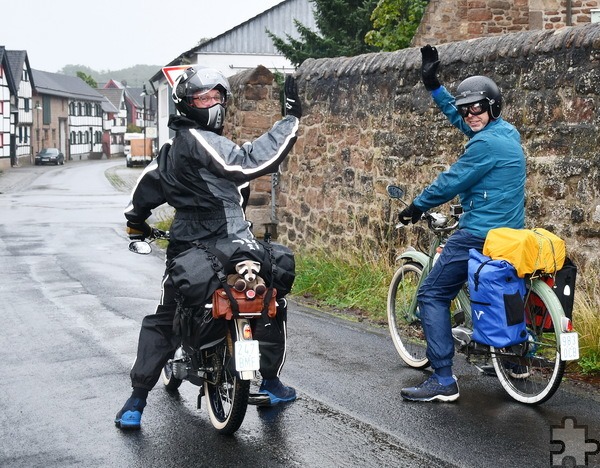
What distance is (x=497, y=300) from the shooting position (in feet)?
18.7

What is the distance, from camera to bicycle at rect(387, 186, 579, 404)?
5.63 m

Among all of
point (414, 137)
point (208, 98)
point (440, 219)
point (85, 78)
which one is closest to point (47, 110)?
point (85, 78)

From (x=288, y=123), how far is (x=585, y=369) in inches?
116

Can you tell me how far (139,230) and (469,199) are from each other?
2094 mm

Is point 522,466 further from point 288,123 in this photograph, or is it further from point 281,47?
point 281,47

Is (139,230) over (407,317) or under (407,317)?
over

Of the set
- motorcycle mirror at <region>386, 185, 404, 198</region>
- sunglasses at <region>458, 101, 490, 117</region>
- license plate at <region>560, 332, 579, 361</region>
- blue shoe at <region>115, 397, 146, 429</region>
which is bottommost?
blue shoe at <region>115, 397, 146, 429</region>

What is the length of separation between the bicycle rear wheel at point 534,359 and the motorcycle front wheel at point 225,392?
1.75 m

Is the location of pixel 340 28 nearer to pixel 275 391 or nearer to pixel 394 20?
pixel 394 20

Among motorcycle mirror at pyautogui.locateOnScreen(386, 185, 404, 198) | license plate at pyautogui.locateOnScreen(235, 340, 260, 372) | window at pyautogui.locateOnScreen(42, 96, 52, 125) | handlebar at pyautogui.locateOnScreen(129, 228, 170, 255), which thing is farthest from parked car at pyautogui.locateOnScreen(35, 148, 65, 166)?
license plate at pyautogui.locateOnScreen(235, 340, 260, 372)

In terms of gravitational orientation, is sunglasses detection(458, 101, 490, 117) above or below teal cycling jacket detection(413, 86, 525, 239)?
above

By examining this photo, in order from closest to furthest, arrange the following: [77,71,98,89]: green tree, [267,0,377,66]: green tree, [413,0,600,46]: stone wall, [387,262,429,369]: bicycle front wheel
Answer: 1. [387,262,429,369]: bicycle front wheel
2. [413,0,600,46]: stone wall
3. [267,0,377,66]: green tree
4. [77,71,98,89]: green tree

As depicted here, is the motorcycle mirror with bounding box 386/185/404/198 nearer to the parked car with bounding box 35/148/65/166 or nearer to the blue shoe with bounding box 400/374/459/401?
the blue shoe with bounding box 400/374/459/401

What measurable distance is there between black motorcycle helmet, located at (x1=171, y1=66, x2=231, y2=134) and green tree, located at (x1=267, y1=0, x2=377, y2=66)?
69.4 feet
